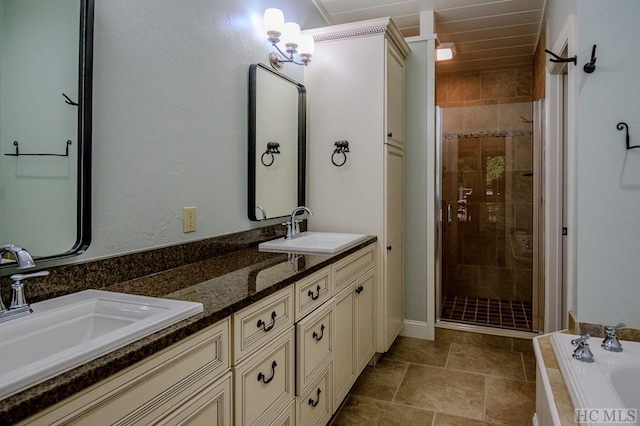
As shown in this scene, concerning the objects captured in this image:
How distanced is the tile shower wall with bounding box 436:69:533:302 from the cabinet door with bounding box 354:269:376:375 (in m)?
2.15

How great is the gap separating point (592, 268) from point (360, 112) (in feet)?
5.11

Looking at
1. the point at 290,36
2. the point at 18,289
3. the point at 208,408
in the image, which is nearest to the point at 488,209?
the point at 290,36

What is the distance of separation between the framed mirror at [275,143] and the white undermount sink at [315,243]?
0.18 m

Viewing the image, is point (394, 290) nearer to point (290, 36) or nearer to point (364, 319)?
point (364, 319)

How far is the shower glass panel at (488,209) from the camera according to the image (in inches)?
166

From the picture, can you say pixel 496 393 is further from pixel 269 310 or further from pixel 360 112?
pixel 360 112

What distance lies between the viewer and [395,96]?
9.62 feet

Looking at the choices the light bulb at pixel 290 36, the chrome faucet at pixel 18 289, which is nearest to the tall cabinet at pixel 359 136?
the light bulb at pixel 290 36

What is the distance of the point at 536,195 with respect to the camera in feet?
11.0

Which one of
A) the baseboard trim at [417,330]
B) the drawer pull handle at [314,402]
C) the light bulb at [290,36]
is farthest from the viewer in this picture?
the baseboard trim at [417,330]

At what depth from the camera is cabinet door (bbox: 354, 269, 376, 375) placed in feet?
7.78

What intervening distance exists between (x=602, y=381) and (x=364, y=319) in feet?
4.18

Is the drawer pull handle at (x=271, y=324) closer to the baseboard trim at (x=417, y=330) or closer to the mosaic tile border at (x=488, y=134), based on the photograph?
the baseboard trim at (x=417, y=330)

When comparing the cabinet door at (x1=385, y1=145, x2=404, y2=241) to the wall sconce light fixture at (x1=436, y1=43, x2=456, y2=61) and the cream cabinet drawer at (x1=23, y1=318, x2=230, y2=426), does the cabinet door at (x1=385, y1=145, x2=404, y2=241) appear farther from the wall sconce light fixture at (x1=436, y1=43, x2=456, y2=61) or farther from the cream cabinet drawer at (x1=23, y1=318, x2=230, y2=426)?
the cream cabinet drawer at (x1=23, y1=318, x2=230, y2=426)
